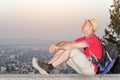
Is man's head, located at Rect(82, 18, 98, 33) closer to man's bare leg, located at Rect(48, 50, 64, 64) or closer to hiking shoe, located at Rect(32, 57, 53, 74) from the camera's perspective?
man's bare leg, located at Rect(48, 50, 64, 64)

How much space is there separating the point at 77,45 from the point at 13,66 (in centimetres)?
932

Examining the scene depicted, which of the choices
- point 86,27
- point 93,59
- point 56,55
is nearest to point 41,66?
point 56,55

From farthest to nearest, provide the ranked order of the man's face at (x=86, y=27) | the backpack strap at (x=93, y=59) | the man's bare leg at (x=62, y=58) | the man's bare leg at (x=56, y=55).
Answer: the man's face at (x=86, y=27) < the backpack strap at (x=93, y=59) < the man's bare leg at (x=56, y=55) < the man's bare leg at (x=62, y=58)

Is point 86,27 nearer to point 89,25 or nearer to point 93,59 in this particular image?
point 89,25

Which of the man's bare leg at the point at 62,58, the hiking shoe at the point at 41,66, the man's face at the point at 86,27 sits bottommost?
the hiking shoe at the point at 41,66

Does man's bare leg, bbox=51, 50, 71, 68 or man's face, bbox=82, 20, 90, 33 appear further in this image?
man's face, bbox=82, 20, 90, 33

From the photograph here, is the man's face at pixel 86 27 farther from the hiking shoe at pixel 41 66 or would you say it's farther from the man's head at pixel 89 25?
the hiking shoe at pixel 41 66

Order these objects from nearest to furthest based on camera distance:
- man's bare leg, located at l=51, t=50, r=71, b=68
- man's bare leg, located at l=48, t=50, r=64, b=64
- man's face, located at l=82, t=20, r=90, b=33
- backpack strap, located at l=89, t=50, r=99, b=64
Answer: man's bare leg, located at l=51, t=50, r=71, b=68
man's bare leg, located at l=48, t=50, r=64, b=64
backpack strap, located at l=89, t=50, r=99, b=64
man's face, located at l=82, t=20, r=90, b=33

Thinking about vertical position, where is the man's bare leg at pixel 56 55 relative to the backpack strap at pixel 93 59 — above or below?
above

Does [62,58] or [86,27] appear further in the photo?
[86,27]

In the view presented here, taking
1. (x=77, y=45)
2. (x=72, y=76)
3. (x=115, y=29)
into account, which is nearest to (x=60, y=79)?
(x=72, y=76)

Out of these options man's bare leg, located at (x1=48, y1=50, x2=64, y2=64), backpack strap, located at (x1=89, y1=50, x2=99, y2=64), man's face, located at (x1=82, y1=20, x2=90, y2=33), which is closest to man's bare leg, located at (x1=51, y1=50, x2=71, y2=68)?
man's bare leg, located at (x1=48, y1=50, x2=64, y2=64)

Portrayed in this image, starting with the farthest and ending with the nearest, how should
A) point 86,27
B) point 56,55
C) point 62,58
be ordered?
point 86,27 → point 56,55 → point 62,58

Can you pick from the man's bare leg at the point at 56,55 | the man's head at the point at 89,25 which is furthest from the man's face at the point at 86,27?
the man's bare leg at the point at 56,55
